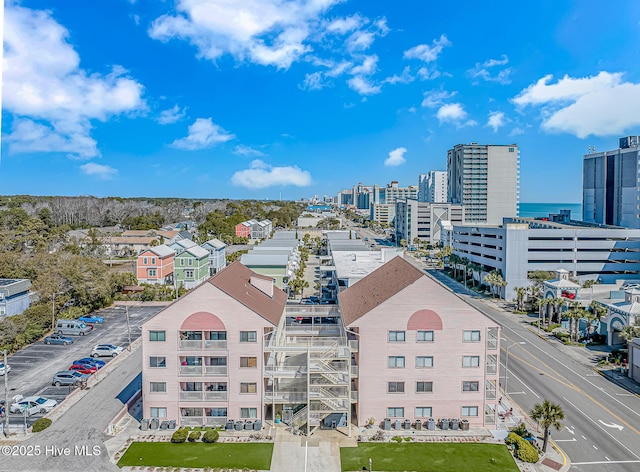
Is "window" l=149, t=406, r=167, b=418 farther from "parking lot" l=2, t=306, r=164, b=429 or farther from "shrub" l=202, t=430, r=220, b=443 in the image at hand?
"parking lot" l=2, t=306, r=164, b=429

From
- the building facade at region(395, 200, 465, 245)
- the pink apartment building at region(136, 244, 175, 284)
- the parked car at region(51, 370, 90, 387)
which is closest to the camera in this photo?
the parked car at region(51, 370, 90, 387)

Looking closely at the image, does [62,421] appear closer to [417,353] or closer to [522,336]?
[417,353]

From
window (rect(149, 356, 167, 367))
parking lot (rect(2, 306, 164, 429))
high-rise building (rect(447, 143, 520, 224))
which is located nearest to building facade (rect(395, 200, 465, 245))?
high-rise building (rect(447, 143, 520, 224))

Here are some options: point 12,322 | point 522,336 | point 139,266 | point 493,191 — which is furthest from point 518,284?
point 493,191

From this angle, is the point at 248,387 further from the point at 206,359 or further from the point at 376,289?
the point at 376,289

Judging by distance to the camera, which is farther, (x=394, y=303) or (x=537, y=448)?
(x=394, y=303)

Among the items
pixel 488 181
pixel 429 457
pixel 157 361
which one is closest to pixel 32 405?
pixel 157 361
